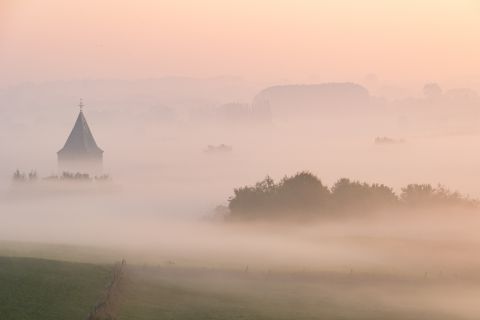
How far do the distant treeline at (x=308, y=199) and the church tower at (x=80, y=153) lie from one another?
59.6 m

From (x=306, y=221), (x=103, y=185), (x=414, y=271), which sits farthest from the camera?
(x=103, y=185)

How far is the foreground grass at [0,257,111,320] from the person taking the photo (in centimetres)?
4331

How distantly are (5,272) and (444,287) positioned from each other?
36.8 meters

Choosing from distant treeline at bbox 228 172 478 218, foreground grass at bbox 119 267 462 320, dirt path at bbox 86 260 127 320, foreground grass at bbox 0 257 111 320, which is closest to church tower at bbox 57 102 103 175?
distant treeline at bbox 228 172 478 218

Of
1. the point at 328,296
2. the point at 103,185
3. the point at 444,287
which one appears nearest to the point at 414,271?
the point at 444,287

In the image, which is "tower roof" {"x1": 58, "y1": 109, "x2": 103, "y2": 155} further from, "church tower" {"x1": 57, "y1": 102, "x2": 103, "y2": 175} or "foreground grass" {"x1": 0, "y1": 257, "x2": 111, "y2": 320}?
"foreground grass" {"x1": 0, "y1": 257, "x2": 111, "y2": 320}

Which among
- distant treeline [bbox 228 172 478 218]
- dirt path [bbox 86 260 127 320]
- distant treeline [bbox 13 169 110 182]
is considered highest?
distant treeline [bbox 13 169 110 182]

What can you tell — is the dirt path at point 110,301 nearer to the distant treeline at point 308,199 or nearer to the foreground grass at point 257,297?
the foreground grass at point 257,297

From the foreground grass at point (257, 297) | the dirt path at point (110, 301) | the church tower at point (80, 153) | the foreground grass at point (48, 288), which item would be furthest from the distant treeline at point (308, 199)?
the church tower at point (80, 153)

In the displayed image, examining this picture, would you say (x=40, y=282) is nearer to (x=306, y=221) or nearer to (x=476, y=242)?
(x=476, y=242)

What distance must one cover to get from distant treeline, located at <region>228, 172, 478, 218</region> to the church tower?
59.6 meters

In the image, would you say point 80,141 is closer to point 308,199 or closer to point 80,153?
point 80,153

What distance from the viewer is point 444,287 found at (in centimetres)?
6694

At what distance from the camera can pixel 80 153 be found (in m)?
170
